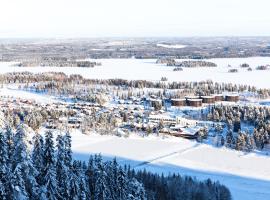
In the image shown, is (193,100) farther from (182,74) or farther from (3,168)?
(3,168)

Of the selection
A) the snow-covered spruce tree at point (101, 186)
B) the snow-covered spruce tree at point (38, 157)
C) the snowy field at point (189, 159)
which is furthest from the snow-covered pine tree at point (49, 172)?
the snowy field at point (189, 159)

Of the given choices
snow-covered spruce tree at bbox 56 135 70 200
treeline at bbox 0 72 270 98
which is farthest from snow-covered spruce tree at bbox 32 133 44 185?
treeline at bbox 0 72 270 98

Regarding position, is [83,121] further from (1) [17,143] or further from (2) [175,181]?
(1) [17,143]

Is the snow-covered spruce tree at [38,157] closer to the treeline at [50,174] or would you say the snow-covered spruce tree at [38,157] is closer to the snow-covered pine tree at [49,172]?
the treeline at [50,174]

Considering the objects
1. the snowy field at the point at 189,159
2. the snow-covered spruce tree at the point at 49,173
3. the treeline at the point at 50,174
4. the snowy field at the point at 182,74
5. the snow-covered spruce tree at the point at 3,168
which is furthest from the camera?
the snowy field at the point at 182,74

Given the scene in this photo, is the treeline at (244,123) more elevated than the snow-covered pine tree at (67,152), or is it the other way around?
the snow-covered pine tree at (67,152)

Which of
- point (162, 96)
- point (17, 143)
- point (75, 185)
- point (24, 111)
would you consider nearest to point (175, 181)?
point (75, 185)
